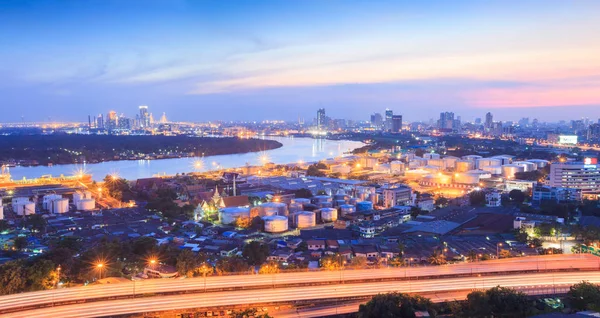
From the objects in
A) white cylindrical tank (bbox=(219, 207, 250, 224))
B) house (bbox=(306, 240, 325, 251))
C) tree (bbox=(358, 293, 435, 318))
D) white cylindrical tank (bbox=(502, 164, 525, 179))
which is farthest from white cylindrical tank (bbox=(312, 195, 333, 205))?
white cylindrical tank (bbox=(502, 164, 525, 179))

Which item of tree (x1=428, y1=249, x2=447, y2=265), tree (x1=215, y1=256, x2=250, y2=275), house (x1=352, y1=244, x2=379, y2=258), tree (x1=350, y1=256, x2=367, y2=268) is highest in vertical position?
tree (x1=215, y1=256, x2=250, y2=275)

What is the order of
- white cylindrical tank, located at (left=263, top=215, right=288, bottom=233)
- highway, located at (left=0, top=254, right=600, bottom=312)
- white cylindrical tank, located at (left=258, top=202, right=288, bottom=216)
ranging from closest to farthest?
highway, located at (left=0, top=254, right=600, bottom=312) → white cylindrical tank, located at (left=263, top=215, right=288, bottom=233) → white cylindrical tank, located at (left=258, top=202, right=288, bottom=216)

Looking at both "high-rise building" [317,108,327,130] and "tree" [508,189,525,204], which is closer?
"tree" [508,189,525,204]

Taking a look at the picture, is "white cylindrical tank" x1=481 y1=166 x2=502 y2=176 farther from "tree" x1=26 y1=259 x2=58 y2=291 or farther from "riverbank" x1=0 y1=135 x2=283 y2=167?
"riverbank" x1=0 y1=135 x2=283 y2=167

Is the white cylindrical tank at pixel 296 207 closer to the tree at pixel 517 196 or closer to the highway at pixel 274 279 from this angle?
the highway at pixel 274 279

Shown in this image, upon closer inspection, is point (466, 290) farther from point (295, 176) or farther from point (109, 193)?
point (295, 176)

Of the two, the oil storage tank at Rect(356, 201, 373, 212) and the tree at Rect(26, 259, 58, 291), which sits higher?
the tree at Rect(26, 259, 58, 291)

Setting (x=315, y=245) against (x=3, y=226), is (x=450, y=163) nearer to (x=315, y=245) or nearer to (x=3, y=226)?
(x=315, y=245)

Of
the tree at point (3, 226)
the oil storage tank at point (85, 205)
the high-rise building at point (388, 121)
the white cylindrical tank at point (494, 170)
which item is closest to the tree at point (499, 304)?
the tree at point (3, 226)
